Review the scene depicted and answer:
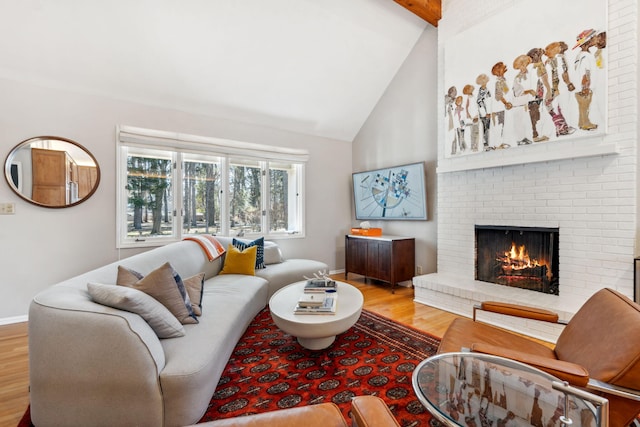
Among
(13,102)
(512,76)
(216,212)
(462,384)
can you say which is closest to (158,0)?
(13,102)

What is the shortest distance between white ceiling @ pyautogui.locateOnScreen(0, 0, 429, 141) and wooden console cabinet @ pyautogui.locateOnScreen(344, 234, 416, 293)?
2.26m

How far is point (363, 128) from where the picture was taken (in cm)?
520

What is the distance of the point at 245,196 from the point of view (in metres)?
4.46

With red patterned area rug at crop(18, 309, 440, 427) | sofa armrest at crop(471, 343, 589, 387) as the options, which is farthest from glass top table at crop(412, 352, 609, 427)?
red patterned area rug at crop(18, 309, 440, 427)

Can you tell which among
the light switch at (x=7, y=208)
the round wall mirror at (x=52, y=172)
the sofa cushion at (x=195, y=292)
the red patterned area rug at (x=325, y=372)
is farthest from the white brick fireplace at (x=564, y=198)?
the light switch at (x=7, y=208)

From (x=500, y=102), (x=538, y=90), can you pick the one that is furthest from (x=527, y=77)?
(x=500, y=102)

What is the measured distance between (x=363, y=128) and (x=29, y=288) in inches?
199

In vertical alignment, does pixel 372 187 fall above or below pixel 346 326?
above

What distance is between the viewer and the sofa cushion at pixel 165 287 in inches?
69.3

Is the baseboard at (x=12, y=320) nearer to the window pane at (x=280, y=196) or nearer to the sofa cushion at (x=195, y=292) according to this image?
the sofa cushion at (x=195, y=292)

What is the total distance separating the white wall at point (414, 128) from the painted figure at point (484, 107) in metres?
0.79

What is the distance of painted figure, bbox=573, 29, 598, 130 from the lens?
2502mm

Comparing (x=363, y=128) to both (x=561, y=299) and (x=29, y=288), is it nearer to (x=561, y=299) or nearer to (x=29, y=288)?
(x=561, y=299)

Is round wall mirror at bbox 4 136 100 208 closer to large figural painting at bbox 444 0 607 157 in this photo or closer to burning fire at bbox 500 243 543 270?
large figural painting at bbox 444 0 607 157
